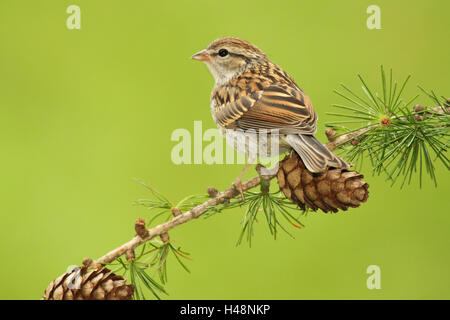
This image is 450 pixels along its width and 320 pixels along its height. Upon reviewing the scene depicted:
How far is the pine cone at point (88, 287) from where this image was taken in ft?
5.36

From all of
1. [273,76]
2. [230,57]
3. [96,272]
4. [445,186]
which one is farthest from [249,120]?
[445,186]

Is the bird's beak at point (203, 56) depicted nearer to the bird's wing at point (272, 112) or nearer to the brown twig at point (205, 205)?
the bird's wing at point (272, 112)

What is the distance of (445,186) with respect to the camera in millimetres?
3670

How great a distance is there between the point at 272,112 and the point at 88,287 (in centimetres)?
101

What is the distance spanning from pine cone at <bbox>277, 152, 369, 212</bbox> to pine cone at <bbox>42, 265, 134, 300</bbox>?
58 cm

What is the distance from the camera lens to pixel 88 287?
1.63m

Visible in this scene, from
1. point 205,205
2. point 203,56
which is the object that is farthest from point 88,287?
point 203,56

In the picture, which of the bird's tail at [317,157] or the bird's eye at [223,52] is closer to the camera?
the bird's tail at [317,157]

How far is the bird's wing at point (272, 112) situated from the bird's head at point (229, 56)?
32 cm

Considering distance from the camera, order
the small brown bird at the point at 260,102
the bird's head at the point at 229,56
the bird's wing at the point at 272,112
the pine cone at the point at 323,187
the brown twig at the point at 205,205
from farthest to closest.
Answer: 1. the bird's head at the point at 229,56
2. the bird's wing at the point at 272,112
3. the small brown bird at the point at 260,102
4. the brown twig at the point at 205,205
5. the pine cone at the point at 323,187

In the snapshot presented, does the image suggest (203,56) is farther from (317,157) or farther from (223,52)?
(317,157)

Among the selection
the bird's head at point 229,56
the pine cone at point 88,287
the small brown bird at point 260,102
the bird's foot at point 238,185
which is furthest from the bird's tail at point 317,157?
the bird's head at point 229,56

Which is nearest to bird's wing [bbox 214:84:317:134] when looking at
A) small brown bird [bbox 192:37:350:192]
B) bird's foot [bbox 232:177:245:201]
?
small brown bird [bbox 192:37:350:192]

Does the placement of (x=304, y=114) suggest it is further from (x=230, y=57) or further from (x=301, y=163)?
(x=230, y=57)
